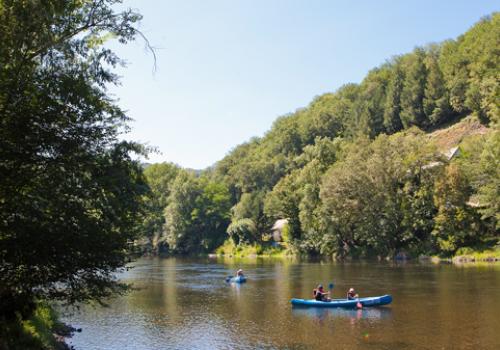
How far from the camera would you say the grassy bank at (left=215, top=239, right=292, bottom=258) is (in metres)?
90.1

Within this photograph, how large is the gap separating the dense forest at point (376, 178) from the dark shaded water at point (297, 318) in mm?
5738

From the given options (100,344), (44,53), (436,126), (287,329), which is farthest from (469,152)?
(44,53)

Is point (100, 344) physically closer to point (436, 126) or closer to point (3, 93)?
point (3, 93)

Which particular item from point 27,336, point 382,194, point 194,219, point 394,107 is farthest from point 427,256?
point 394,107

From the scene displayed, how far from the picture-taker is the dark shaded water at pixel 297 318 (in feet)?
69.2

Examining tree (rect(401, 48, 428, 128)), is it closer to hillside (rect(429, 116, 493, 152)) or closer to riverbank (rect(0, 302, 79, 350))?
hillside (rect(429, 116, 493, 152))

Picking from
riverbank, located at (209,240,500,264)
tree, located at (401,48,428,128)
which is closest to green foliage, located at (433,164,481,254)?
riverbank, located at (209,240,500,264)

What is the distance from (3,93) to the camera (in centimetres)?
1260

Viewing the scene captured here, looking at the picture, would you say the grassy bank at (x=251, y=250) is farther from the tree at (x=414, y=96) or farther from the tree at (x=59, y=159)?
the tree at (x=59, y=159)

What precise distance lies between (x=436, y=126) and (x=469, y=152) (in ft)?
145

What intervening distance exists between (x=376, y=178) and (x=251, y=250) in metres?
36.7

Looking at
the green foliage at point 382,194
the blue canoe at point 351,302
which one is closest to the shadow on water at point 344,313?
the blue canoe at point 351,302

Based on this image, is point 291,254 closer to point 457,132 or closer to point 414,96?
point 457,132

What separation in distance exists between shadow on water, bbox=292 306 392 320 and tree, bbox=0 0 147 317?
569 inches
